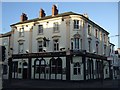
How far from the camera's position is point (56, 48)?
33.8 m

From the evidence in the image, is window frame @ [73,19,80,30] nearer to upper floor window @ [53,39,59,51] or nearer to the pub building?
the pub building

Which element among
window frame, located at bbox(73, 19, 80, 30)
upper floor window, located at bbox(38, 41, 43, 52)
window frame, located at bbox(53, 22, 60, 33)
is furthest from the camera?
upper floor window, located at bbox(38, 41, 43, 52)

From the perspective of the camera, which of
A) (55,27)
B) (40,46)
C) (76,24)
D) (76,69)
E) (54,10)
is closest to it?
(76,69)

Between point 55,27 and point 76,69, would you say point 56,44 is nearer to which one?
point 55,27

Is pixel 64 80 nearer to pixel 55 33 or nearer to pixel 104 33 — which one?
pixel 55 33

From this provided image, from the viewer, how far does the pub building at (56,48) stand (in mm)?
32125

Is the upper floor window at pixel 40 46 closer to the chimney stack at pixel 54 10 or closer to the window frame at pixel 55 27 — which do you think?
the window frame at pixel 55 27

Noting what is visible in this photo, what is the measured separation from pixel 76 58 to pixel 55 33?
577 centimetres

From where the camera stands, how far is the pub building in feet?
105

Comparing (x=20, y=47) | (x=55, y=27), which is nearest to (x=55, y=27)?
(x=55, y=27)

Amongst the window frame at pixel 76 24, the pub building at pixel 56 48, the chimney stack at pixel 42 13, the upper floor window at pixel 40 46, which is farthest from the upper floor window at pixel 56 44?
the chimney stack at pixel 42 13

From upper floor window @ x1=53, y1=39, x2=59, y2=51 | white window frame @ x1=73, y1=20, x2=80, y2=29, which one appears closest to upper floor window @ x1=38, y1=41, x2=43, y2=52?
upper floor window @ x1=53, y1=39, x2=59, y2=51

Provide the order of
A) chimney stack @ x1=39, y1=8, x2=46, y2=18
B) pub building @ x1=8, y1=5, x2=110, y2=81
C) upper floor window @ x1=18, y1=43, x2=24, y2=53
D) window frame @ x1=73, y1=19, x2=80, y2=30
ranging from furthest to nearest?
upper floor window @ x1=18, y1=43, x2=24, y2=53, chimney stack @ x1=39, y1=8, x2=46, y2=18, window frame @ x1=73, y1=19, x2=80, y2=30, pub building @ x1=8, y1=5, x2=110, y2=81

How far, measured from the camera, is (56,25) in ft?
114
